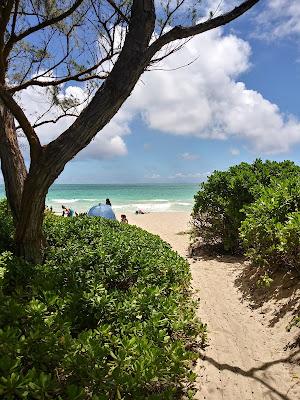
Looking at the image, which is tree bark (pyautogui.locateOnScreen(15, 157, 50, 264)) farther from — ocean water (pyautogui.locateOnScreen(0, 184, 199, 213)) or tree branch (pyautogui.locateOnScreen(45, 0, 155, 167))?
ocean water (pyautogui.locateOnScreen(0, 184, 199, 213))

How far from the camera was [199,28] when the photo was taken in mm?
Result: 4160

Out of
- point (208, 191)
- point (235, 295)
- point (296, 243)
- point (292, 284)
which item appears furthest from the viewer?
point (208, 191)

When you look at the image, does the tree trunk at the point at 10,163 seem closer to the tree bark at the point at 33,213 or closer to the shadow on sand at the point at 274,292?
the tree bark at the point at 33,213

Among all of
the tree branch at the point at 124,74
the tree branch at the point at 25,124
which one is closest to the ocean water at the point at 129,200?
the tree branch at the point at 25,124

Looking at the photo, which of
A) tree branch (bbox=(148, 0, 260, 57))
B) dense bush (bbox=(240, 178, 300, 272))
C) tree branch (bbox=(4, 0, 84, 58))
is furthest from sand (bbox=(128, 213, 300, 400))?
tree branch (bbox=(4, 0, 84, 58))

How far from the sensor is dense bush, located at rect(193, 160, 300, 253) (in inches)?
380

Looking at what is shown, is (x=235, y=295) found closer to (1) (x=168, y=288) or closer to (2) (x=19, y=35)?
(1) (x=168, y=288)

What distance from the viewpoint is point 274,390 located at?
387 cm

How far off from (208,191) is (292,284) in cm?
518

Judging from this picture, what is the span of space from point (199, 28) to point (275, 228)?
3417mm

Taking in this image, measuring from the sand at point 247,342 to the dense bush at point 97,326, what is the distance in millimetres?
406

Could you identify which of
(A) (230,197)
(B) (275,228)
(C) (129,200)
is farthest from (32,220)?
(C) (129,200)

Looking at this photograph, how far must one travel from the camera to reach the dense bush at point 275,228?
5.66 m

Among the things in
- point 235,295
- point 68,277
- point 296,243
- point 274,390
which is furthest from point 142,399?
point 235,295
